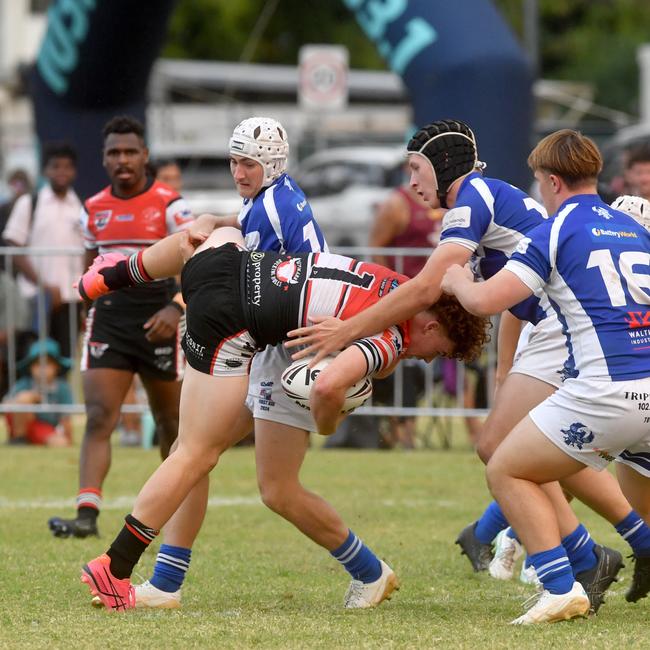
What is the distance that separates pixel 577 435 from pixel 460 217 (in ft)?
3.04

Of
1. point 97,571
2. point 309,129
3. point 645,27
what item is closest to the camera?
point 97,571

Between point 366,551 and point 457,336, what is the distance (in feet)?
3.37

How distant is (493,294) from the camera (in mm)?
5508

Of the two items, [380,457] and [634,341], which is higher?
[634,341]

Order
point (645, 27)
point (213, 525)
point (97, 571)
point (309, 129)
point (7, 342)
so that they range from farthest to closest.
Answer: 1. point (645, 27)
2. point (309, 129)
3. point (7, 342)
4. point (213, 525)
5. point (97, 571)

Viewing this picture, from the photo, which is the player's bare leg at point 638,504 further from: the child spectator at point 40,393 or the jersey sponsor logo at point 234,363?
the child spectator at point 40,393

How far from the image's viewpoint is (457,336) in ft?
19.7

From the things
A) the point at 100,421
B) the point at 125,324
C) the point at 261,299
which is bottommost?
the point at 100,421

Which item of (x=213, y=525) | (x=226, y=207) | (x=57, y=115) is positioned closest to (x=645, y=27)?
(x=226, y=207)

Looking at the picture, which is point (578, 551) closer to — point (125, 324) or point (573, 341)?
point (573, 341)

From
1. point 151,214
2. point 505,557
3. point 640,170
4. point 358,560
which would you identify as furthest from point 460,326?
point 640,170

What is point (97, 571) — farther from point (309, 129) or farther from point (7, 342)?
point (309, 129)

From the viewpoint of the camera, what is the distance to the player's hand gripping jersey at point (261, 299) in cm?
588

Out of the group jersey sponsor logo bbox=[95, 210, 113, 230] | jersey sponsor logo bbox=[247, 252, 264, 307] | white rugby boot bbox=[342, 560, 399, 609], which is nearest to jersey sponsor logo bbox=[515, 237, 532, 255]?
jersey sponsor logo bbox=[247, 252, 264, 307]
